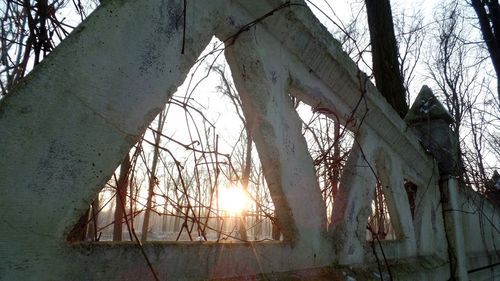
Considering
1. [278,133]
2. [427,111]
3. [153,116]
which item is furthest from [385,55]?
[153,116]

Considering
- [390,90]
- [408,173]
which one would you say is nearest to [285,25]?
[408,173]

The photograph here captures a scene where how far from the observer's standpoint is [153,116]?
102 cm

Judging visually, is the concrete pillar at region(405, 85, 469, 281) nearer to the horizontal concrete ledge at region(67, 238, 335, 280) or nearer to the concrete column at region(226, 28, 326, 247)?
the concrete column at region(226, 28, 326, 247)

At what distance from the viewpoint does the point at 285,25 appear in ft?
5.21

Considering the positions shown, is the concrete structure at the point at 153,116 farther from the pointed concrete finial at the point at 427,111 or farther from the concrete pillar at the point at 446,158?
the pointed concrete finial at the point at 427,111

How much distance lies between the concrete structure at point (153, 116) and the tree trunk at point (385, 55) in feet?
6.83

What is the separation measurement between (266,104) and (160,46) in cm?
48

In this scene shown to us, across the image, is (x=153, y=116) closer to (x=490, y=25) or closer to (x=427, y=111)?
(x=427, y=111)

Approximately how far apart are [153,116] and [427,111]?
3.23m

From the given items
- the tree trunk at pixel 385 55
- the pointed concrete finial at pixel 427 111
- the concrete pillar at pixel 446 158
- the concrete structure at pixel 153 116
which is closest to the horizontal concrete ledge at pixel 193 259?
the concrete structure at pixel 153 116

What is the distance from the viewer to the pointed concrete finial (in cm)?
360

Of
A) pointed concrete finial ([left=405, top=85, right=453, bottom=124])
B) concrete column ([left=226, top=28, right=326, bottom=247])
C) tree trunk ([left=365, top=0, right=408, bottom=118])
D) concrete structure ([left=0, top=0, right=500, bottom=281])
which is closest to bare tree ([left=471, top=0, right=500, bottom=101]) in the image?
tree trunk ([left=365, top=0, right=408, bottom=118])

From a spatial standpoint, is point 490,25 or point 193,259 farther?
point 490,25

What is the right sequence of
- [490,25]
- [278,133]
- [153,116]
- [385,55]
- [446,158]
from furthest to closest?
[490,25]
[385,55]
[446,158]
[278,133]
[153,116]
